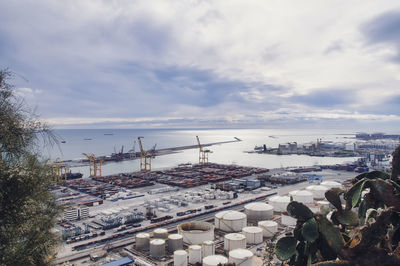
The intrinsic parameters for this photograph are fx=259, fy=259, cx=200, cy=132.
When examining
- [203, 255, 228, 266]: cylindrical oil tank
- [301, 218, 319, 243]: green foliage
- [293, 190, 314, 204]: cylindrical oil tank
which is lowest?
[203, 255, 228, 266]: cylindrical oil tank

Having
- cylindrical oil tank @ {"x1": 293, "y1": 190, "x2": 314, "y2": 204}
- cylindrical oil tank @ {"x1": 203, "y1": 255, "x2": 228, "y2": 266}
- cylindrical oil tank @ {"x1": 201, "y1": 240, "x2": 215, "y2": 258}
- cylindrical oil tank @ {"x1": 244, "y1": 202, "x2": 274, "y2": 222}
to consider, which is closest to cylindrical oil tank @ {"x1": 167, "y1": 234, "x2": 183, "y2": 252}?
cylindrical oil tank @ {"x1": 201, "y1": 240, "x2": 215, "y2": 258}

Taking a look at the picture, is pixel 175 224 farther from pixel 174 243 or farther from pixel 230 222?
pixel 174 243

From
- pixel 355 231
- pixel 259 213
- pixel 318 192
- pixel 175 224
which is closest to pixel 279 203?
pixel 259 213

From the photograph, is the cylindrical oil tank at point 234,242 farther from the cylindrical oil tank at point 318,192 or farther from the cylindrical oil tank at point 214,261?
the cylindrical oil tank at point 318,192

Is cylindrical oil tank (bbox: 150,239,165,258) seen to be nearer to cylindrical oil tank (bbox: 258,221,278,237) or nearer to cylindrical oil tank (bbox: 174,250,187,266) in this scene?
cylindrical oil tank (bbox: 174,250,187,266)

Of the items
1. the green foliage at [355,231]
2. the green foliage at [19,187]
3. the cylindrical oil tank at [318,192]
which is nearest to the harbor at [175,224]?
the cylindrical oil tank at [318,192]

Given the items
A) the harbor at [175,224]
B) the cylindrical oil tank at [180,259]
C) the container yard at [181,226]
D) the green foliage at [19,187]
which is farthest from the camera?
the container yard at [181,226]

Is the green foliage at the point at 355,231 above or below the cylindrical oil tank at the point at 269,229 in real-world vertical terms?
above

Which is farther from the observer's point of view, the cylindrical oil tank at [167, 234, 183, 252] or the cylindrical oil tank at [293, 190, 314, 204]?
the cylindrical oil tank at [293, 190, 314, 204]
